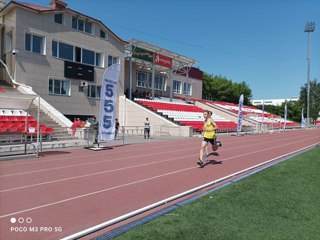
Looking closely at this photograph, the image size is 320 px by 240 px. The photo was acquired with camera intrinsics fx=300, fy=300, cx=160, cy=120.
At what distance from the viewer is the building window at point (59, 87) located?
25.5 m

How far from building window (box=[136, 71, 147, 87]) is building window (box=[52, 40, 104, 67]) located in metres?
9.92

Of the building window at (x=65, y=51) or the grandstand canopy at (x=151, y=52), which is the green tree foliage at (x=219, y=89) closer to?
the grandstand canopy at (x=151, y=52)

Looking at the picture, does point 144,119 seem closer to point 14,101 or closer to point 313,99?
point 14,101

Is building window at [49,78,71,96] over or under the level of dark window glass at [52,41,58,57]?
under

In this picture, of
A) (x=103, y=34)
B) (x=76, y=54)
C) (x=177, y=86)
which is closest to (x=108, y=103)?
(x=76, y=54)

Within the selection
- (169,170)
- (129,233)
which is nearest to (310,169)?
(169,170)

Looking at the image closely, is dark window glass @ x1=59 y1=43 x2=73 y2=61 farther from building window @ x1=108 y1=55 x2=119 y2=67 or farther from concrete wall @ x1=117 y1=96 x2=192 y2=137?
concrete wall @ x1=117 y1=96 x2=192 y2=137

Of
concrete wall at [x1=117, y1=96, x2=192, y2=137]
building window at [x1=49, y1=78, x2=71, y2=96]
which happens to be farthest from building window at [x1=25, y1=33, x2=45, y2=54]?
concrete wall at [x1=117, y1=96, x2=192, y2=137]

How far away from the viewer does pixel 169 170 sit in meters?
9.83

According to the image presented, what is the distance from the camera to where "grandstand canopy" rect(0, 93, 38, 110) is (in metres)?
13.1

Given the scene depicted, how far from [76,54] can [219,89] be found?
147 feet

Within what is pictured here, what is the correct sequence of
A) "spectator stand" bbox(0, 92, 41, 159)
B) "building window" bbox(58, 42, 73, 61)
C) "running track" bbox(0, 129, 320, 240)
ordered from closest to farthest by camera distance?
"running track" bbox(0, 129, 320, 240) < "spectator stand" bbox(0, 92, 41, 159) < "building window" bbox(58, 42, 73, 61)

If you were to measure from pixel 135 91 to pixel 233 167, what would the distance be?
1117 inches

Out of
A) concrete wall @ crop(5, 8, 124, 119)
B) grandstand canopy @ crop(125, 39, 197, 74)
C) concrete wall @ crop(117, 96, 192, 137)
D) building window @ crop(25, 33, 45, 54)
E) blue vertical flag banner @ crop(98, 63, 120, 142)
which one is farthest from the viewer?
grandstand canopy @ crop(125, 39, 197, 74)
